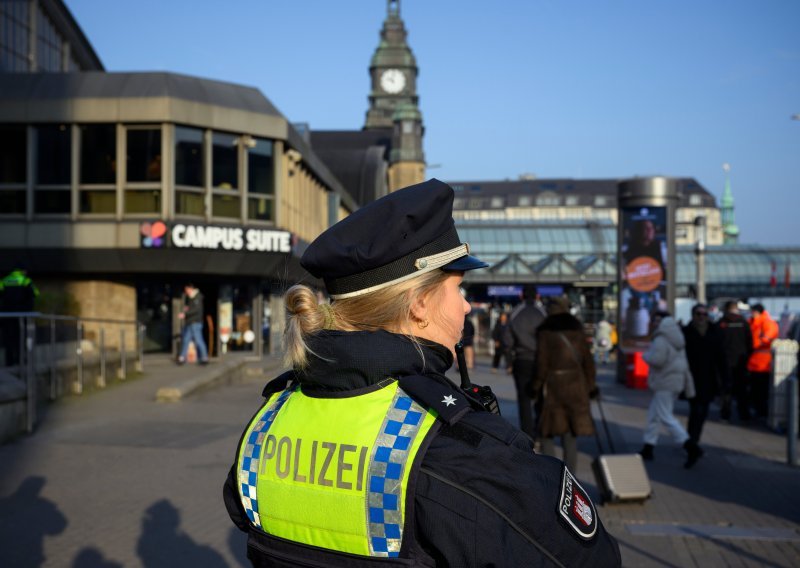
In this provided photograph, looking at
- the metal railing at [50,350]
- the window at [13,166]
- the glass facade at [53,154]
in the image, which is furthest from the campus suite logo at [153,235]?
the metal railing at [50,350]

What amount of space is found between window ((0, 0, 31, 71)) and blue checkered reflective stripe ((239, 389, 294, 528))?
28.4 metres

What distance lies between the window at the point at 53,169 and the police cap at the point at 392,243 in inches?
939

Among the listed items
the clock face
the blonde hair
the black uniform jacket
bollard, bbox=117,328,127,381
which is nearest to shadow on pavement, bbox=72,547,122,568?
the blonde hair

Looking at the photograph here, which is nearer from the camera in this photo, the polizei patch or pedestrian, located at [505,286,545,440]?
the polizei patch

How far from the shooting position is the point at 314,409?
A: 78.4 inches

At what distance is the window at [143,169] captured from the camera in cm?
2439

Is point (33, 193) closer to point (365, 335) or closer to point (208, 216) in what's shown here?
point (208, 216)

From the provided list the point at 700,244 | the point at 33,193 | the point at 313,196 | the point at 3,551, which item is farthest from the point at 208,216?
the point at 3,551

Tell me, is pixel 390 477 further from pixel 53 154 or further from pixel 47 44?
pixel 47 44

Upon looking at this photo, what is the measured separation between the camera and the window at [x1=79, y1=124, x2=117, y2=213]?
24.3m

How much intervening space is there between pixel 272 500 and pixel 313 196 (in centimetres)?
3384

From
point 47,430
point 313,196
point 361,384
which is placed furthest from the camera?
point 313,196

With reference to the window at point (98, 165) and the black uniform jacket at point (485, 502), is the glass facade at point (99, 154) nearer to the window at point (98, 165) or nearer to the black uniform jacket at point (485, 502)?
the window at point (98, 165)

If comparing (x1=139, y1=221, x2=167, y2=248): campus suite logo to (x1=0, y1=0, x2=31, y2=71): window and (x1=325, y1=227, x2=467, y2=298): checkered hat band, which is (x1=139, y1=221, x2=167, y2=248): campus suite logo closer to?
(x1=0, y1=0, x2=31, y2=71): window
